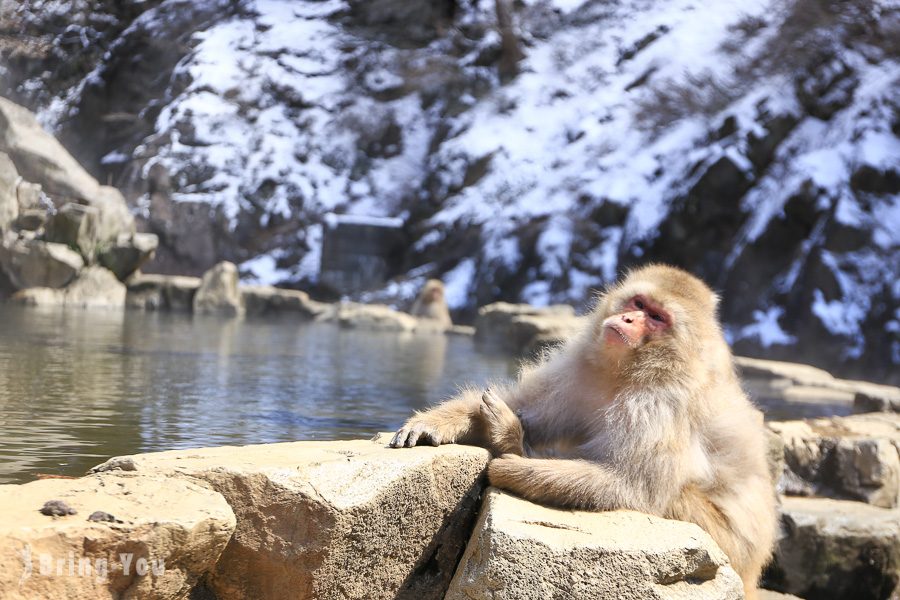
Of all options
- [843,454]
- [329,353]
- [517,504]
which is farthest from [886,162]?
[517,504]

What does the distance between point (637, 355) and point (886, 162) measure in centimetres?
1161

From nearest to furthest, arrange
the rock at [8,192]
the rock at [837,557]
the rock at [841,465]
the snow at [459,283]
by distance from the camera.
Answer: the rock at [837,557], the rock at [841,465], the rock at [8,192], the snow at [459,283]

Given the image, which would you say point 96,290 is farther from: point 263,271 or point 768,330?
point 768,330

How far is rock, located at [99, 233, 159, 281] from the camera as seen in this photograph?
11641 mm

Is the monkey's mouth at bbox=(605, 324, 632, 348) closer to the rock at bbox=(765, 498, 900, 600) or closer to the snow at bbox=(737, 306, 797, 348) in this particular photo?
the rock at bbox=(765, 498, 900, 600)

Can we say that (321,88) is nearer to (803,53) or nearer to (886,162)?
(803,53)

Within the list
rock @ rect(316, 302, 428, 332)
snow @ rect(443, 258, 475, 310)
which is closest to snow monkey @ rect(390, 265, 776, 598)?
rock @ rect(316, 302, 428, 332)

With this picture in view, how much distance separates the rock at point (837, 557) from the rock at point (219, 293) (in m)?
9.62

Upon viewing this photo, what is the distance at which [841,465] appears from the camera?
3.68 metres

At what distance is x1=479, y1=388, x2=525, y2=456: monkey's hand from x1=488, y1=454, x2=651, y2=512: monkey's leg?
0.13 metres

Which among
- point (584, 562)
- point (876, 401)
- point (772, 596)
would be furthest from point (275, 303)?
point (584, 562)

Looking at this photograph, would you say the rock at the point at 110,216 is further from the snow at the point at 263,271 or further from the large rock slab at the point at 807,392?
the large rock slab at the point at 807,392

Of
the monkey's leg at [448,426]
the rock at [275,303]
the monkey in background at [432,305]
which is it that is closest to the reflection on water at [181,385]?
the monkey's leg at [448,426]

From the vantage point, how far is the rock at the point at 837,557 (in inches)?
130
